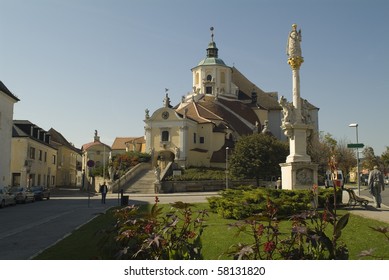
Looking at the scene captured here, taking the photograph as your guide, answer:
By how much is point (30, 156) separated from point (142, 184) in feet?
41.9

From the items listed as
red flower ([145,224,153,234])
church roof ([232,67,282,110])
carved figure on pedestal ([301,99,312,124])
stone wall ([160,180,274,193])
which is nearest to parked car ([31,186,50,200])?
stone wall ([160,180,274,193])

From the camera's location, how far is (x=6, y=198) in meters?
27.1

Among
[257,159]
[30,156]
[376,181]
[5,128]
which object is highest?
[5,128]

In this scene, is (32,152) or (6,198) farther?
(32,152)

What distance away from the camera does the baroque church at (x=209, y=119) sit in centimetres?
5872

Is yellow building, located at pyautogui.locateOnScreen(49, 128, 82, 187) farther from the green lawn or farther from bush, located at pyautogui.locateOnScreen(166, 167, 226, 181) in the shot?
the green lawn

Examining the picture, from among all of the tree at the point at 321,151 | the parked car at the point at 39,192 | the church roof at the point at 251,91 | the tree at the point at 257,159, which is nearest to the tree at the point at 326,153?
the tree at the point at 321,151

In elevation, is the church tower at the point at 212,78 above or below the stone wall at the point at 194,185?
above

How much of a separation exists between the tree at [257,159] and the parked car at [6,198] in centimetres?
2523

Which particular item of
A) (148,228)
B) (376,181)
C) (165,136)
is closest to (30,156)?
(165,136)

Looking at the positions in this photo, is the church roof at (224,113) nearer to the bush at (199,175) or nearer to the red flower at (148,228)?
the bush at (199,175)

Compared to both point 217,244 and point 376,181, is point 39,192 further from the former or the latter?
point 217,244

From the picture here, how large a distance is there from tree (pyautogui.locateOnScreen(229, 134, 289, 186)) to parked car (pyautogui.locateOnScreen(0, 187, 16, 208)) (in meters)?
25.2

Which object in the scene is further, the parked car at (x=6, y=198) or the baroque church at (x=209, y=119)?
the baroque church at (x=209, y=119)
